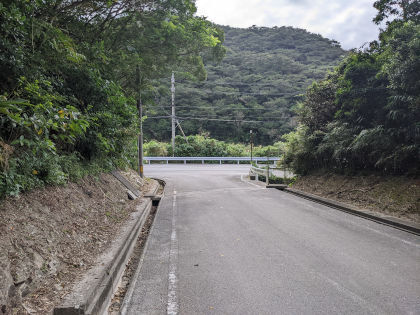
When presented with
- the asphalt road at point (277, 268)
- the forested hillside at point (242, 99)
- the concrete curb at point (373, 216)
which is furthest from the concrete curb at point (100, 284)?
the forested hillside at point (242, 99)

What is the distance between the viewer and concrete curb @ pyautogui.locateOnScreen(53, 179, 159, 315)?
9.27ft

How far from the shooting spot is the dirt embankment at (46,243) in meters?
2.79

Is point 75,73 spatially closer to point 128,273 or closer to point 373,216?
point 128,273

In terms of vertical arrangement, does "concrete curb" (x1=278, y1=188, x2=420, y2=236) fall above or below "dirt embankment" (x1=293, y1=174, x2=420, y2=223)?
below

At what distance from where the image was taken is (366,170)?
10133 mm

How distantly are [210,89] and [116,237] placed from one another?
1960 inches

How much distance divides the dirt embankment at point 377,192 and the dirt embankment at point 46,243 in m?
7.03

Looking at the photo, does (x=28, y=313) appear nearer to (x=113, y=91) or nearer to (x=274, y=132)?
(x=113, y=91)

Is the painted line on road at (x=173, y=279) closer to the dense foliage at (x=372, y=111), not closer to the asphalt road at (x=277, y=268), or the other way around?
the asphalt road at (x=277, y=268)

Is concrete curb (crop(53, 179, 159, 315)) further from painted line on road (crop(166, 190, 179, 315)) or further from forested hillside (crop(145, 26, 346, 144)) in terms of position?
forested hillside (crop(145, 26, 346, 144))

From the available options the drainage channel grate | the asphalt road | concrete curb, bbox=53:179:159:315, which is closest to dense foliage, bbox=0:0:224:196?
concrete curb, bbox=53:179:159:315

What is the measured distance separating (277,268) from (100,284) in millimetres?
2434

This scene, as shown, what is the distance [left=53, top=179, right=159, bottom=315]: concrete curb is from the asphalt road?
11.3 inches

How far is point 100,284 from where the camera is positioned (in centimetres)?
339
